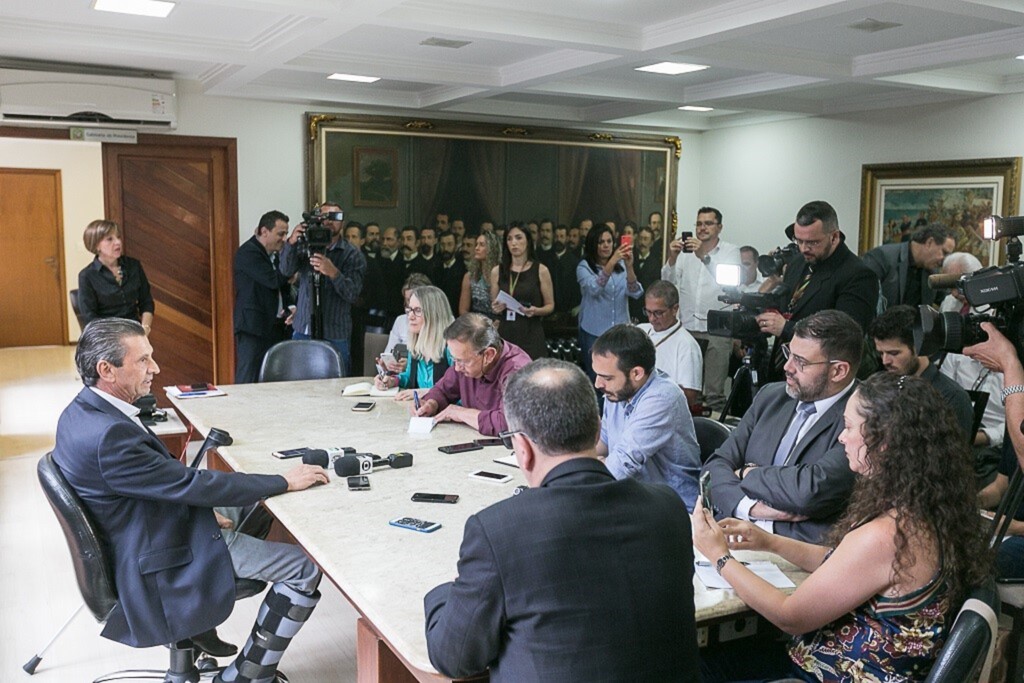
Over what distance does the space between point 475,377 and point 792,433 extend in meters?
1.53

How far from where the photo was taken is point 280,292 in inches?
257

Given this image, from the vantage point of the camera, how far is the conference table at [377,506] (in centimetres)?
208

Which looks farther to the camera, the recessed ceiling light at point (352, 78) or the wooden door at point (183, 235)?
the wooden door at point (183, 235)

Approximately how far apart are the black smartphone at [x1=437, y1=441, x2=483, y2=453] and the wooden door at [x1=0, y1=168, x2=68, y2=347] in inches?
396

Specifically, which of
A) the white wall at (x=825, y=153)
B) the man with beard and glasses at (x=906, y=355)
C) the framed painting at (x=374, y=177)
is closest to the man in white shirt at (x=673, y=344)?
the man with beard and glasses at (x=906, y=355)

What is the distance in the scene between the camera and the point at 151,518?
8.50 ft

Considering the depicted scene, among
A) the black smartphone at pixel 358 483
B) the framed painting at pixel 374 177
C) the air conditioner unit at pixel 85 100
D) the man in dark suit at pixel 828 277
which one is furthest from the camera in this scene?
the framed painting at pixel 374 177

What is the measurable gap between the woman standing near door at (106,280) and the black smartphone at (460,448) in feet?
10.7

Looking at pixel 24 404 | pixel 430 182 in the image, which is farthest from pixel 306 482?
pixel 24 404

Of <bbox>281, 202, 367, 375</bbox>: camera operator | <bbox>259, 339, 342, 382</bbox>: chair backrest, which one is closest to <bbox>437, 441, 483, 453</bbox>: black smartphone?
<bbox>259, 339, 342, 382</bbox>: chair backrest

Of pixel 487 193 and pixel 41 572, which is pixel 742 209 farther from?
pixel 41 572

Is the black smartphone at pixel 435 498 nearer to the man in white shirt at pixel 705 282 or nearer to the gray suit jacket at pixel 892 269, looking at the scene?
the man in white shirt at pixel 705 282

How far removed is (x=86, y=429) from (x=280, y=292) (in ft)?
13.4

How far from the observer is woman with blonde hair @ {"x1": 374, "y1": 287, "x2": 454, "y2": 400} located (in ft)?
14.9
